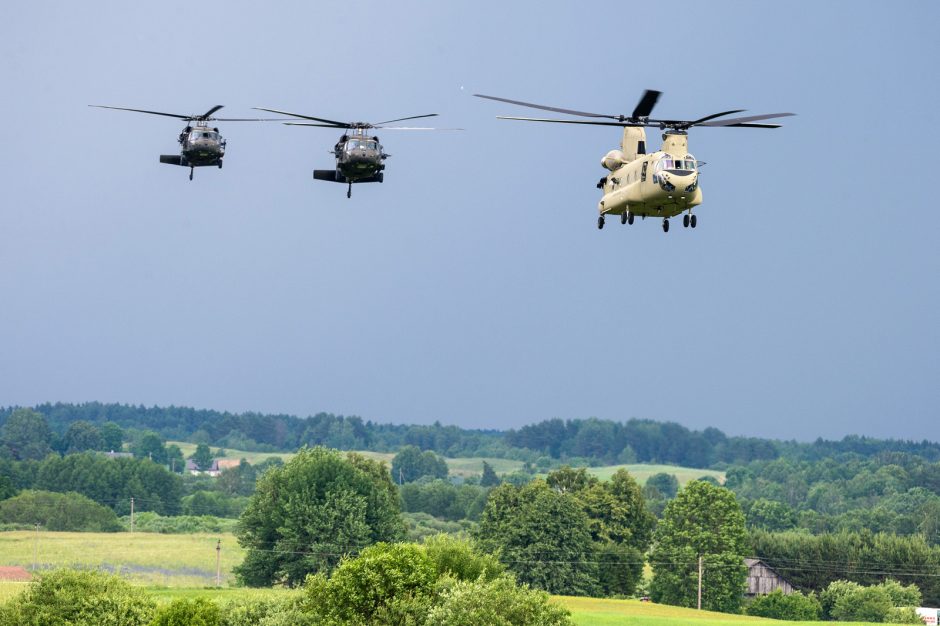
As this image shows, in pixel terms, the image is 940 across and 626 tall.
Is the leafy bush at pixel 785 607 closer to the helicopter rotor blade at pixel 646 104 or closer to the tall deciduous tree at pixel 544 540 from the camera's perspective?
the tall deciduous tree at pixel 544 540

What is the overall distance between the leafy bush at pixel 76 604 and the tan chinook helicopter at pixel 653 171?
33082 millimetres

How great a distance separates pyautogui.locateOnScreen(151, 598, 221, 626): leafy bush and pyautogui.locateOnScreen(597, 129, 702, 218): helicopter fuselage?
98.7 feet

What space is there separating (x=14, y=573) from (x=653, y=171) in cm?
10201

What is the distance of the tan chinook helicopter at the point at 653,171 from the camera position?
199 feet

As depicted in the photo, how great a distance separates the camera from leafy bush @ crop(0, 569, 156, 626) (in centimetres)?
7869

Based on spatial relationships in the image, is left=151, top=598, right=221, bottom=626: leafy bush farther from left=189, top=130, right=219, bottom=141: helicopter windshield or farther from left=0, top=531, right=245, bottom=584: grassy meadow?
left=0, top=531, right=245, bottom=584: grassy meadow

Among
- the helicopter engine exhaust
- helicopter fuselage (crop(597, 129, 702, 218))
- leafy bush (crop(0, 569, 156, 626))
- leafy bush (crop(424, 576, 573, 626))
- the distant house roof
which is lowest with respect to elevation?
the distant house roof


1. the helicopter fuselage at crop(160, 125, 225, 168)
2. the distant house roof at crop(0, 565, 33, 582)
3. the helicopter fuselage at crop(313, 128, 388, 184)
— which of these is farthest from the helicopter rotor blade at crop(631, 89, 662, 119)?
the distant house roof at crop(0, 565, 33, 582)

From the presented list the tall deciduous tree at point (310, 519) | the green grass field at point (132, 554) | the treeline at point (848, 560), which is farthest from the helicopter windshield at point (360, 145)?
the treeline at point (848, 560)

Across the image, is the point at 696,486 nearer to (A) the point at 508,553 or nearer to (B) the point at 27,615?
(A) the point at 508,553

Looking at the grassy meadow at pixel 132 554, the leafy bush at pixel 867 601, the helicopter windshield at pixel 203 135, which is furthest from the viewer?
the grassy meadow at pixel 132 554

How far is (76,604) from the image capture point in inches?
3123

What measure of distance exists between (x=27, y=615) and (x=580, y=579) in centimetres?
8557

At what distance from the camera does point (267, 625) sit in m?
75.8
